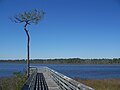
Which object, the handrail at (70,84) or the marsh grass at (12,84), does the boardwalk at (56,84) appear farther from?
the marsh grass at (12,84)

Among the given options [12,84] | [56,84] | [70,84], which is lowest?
[56,84]

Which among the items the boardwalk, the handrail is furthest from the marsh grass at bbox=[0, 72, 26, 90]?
the handrail

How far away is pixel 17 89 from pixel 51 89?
9.57 ft

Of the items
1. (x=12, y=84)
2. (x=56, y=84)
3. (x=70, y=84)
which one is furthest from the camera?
(x=56, y=84)

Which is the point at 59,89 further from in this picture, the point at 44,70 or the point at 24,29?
the point at 44,70

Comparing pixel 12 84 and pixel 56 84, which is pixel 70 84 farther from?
pixel 56 84

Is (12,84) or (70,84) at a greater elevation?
(70,84)

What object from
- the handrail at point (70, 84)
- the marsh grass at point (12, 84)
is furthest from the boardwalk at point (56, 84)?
the marsh grass at point (12, 84)

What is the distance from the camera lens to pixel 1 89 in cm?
1063

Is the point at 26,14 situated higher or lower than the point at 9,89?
higher

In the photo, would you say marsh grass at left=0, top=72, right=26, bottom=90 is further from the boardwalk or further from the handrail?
the handrail

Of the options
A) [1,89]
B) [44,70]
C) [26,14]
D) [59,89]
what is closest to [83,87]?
[1,89]

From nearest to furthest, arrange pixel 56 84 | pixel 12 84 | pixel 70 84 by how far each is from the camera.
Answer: pixel 70 84
pixel 12 84
pixel 56 84

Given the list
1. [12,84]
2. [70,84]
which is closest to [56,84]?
[12,84]
